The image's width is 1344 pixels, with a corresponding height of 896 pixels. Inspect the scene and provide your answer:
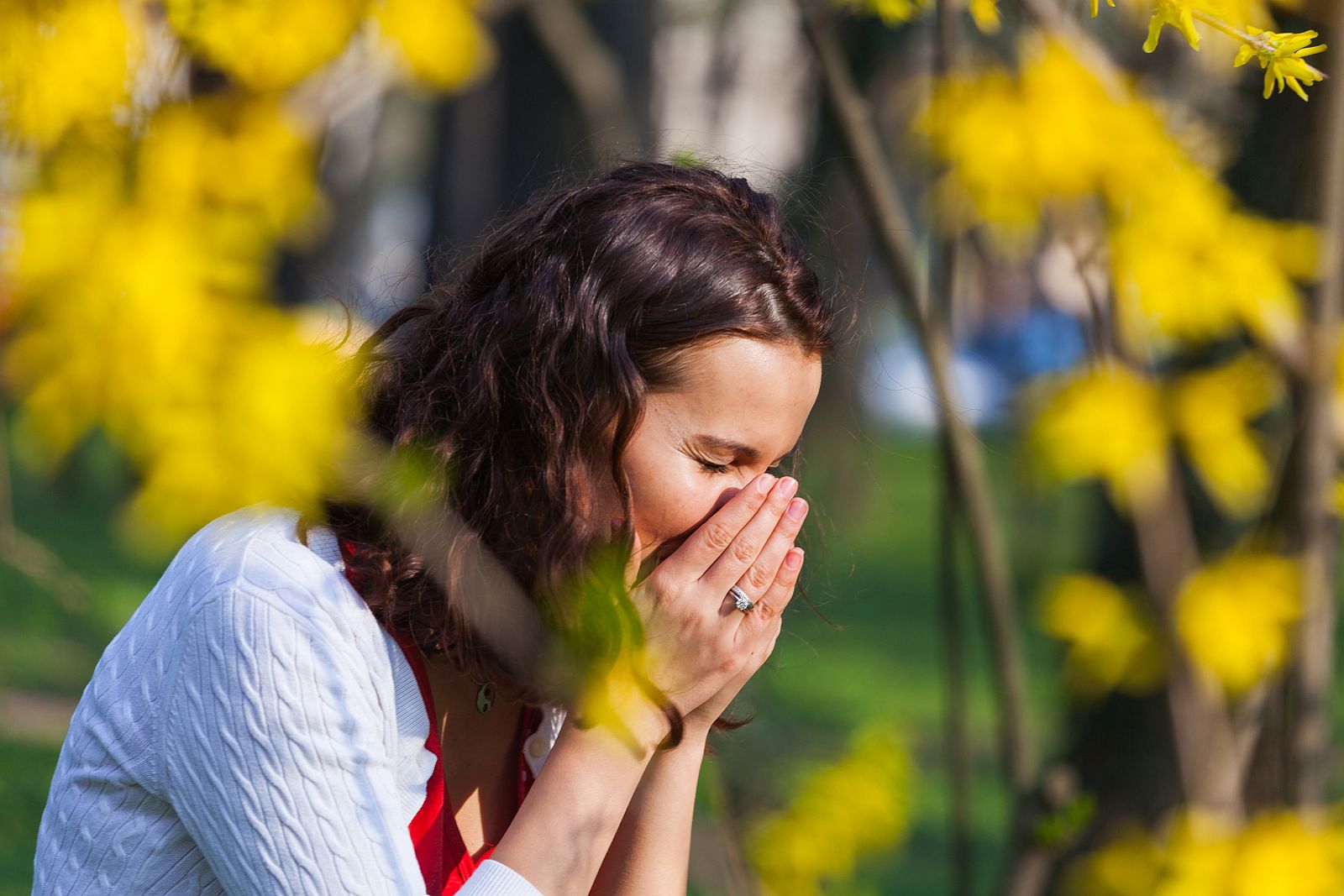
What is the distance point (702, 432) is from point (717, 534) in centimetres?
Result: 12

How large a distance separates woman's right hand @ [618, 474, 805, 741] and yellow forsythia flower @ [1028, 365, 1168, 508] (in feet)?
2.71

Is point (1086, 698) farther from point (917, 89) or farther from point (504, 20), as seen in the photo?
point (504, 20)

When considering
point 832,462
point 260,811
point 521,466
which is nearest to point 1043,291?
point 521,466

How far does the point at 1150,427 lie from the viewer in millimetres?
2393

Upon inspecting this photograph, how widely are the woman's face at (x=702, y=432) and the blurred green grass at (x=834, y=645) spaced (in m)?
0.41

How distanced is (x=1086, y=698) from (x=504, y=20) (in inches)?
Result: 175

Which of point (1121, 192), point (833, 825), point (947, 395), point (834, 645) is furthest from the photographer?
point (834, 645)

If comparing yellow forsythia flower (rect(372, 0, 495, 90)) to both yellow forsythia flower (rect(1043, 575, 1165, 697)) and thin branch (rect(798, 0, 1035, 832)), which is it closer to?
thin branch (rect(798, 0, 1035, 832))

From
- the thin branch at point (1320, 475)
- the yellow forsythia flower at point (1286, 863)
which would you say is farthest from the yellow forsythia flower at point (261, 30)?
the yellow forsythia flower at point (1286, 863)

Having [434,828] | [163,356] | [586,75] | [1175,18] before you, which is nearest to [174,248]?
[163,356]

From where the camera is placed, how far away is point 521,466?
1.76 m

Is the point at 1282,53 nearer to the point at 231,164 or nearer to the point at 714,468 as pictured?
the point at 714,468

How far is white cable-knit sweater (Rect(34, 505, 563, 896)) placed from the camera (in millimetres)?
1484

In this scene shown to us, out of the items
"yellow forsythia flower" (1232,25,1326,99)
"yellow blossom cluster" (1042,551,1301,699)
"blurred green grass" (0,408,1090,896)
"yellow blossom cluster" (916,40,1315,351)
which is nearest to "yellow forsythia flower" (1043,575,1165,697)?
"yellow blossom cluster" (1042,551,1301,699)
